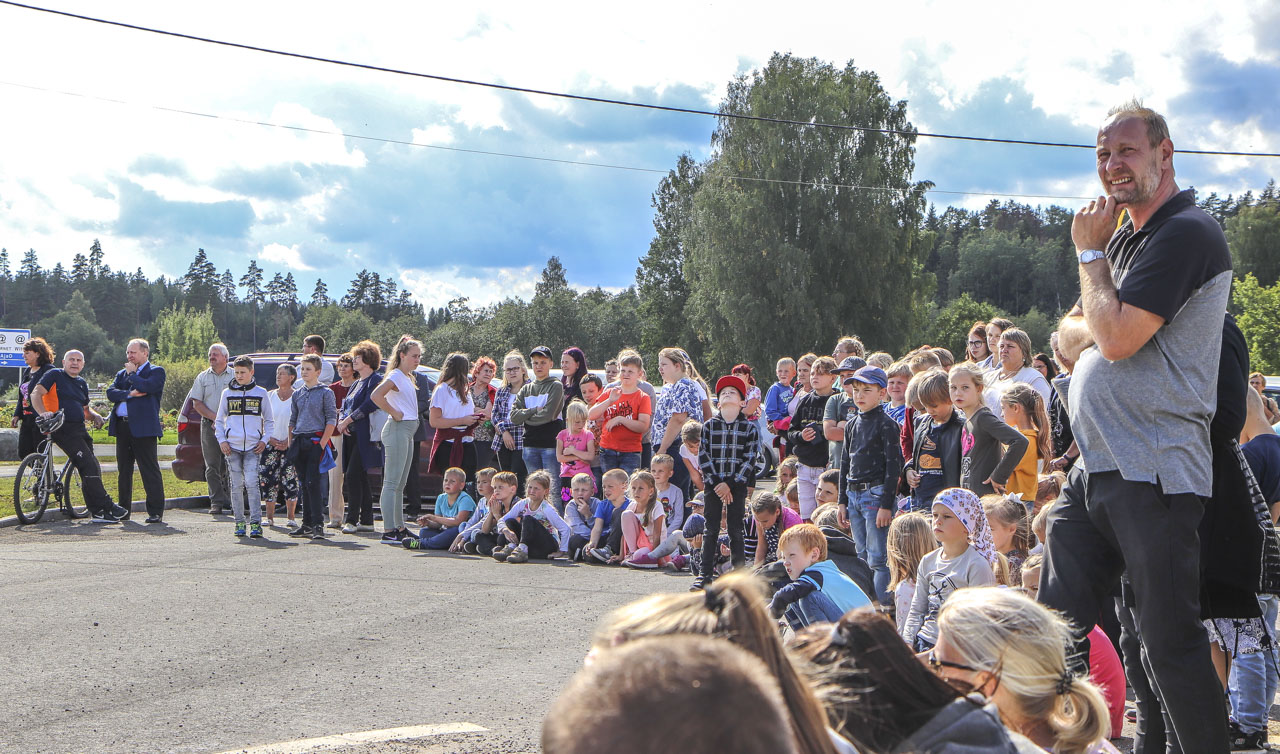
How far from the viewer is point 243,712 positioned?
195 inches

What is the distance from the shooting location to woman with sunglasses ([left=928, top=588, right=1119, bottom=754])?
8.86 ft

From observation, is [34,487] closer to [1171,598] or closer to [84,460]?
[84,460]

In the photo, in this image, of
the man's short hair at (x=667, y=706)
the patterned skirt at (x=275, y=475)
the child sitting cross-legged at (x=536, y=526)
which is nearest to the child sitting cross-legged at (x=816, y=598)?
the man's short hair at (x=667, y=706)

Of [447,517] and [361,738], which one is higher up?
[447,517]

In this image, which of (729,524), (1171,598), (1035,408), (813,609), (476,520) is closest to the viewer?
(1171,598)

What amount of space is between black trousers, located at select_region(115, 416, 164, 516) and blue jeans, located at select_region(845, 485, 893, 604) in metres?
8.56

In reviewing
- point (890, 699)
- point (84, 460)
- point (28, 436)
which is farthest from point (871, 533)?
point (28, 436)

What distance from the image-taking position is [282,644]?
640 cm

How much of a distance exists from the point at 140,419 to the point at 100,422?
27.3 inches

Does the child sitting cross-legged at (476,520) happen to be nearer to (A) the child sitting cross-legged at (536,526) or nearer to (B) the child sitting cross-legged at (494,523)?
(B) the child sitting cross-legged at (494,523)

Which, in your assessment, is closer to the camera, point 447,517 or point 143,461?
point 447,517

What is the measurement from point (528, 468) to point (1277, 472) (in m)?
7.75

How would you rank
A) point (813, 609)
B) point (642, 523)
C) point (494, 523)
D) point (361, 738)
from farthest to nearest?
1. point (494, 523)
2. point (642, 523)
3. point (813, 609)
4. point (361, 738)

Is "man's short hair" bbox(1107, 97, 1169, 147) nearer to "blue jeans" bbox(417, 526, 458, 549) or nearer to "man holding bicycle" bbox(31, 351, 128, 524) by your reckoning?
"blue jeans" bbox(417, 526, 458, 549)
